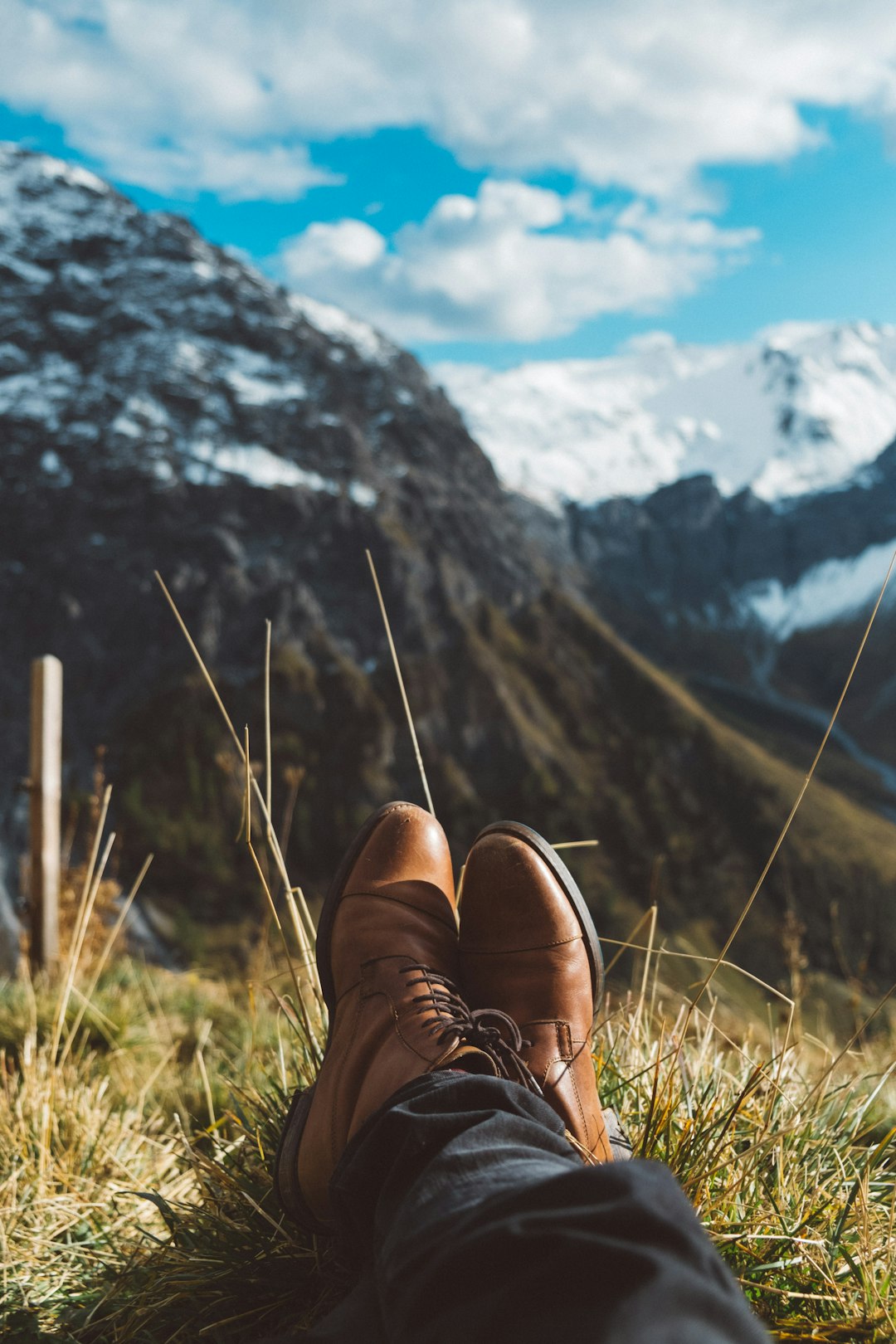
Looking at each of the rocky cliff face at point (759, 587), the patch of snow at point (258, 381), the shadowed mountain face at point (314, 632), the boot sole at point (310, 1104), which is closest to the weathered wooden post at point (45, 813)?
the boot sole at point (310, 1104)

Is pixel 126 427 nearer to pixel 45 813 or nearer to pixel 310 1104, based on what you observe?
pixel 45 813

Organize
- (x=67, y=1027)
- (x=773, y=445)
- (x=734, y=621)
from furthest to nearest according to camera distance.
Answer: (x=773, y=445), (x=734, y=621), (x=67, y=1027)

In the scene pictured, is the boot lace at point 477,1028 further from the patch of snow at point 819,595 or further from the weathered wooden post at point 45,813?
the patch of snow at point 819,595

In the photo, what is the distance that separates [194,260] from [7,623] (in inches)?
2287

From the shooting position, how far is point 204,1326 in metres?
1.14

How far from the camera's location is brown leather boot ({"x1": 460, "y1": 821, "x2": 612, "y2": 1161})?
1431mm

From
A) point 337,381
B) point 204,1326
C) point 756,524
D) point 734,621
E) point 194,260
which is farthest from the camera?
point 756,524

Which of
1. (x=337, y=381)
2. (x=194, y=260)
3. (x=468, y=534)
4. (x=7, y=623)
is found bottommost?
(x=7, y=623)

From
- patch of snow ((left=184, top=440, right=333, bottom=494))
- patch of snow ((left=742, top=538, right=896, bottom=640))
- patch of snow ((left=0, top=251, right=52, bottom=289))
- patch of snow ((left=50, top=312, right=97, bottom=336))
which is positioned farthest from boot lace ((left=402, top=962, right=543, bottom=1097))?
patch of snow ((left=742, top=538, right=896, bottom=640))

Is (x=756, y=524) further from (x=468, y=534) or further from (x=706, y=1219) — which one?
(x=706, y=1219)

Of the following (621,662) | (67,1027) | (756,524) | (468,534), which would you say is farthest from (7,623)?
(756,524)

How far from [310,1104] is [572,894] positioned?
0.58m

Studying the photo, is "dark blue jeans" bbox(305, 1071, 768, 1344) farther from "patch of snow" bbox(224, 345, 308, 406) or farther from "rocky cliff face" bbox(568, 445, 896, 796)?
"rocky cliff face" bbox(568, 445, 896, 796)

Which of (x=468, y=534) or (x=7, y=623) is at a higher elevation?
(x=468, y=534)
